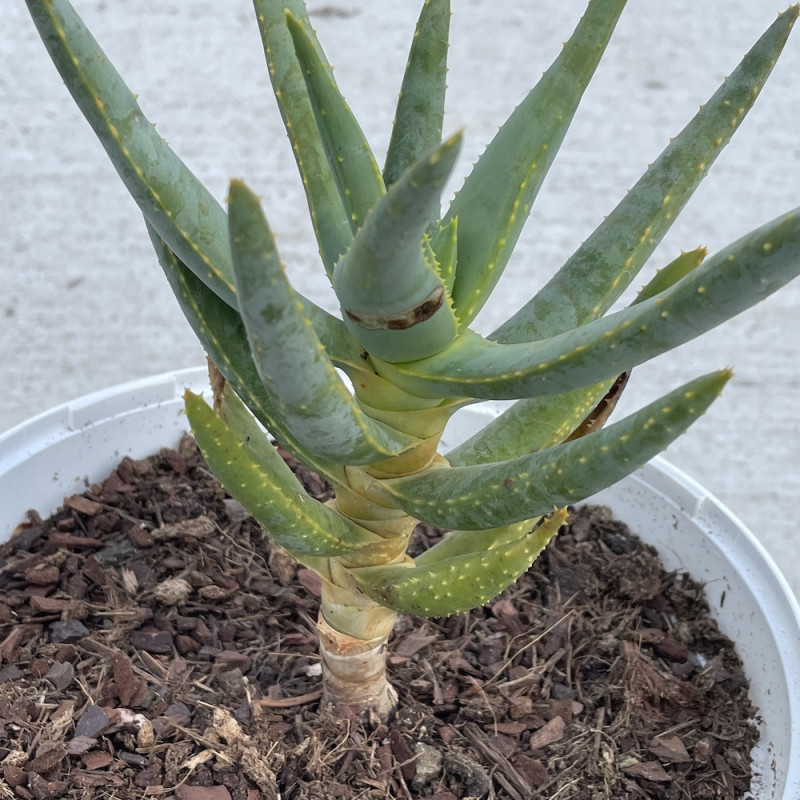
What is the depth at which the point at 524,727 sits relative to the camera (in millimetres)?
893

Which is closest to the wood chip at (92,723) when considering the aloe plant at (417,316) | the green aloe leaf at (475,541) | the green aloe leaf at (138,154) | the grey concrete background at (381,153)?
the aloe plant at (417,316)

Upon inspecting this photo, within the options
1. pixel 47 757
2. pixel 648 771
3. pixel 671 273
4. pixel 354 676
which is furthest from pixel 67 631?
pixel 671 273

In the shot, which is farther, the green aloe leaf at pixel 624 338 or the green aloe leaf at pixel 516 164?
the green aloe leaf at pixel 516 164

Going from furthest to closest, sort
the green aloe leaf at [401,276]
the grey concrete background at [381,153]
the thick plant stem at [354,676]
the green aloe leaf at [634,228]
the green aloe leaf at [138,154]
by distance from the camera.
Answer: the grey concrete background at [381,153] → the thick plant stem at [354,676] → the green aloe leaf at [634,228] → the green aloe leaf at [138,154] → the green aloe leaf at [401,276]

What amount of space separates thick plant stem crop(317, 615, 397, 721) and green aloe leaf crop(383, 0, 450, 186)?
0.36m

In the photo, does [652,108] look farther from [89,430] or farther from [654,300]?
[654,300]

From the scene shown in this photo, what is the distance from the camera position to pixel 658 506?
1.07 m

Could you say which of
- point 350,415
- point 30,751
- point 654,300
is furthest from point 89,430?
point 654,300

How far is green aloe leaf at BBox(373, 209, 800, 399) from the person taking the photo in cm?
44

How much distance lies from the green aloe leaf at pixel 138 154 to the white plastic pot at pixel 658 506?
534 mm

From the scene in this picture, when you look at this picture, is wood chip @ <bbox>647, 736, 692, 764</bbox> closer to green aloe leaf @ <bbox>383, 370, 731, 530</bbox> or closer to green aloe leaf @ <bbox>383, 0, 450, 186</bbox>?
green aloe leaf @ <bbox>383, 370, 731, 530</bbox>

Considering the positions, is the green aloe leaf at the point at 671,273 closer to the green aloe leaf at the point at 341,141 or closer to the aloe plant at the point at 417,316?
the aloe plant at the point at 417,316

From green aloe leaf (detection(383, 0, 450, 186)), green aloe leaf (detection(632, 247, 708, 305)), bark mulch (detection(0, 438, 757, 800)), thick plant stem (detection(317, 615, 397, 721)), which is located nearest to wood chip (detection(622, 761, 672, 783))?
bark mulch (detection(0, 438, 757, 800))

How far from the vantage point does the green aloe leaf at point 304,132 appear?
2.20 feet
